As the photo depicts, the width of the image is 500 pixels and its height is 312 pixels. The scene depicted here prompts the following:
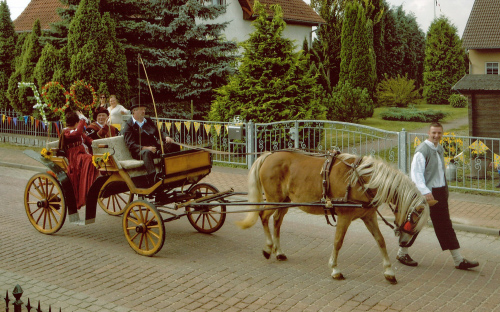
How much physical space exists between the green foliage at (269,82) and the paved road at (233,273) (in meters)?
7.42

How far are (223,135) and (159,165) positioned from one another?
860 cm

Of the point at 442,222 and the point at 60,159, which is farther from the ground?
the point at 60,159

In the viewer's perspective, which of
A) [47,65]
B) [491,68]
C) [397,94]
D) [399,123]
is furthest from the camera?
[397,94]

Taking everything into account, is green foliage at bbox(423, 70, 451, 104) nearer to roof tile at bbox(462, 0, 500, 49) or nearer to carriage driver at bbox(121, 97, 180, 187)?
roof tile at bbox(462, 0, 500, 49)

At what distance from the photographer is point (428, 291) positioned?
6.51 metres

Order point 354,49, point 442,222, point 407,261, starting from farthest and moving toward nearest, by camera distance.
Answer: point 354,49 < point 407,261 < point 442,222

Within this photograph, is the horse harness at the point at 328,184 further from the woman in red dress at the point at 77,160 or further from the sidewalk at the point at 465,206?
the woman in red dress at the point at 77,160

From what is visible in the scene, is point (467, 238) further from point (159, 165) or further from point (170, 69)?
point (170, 69)

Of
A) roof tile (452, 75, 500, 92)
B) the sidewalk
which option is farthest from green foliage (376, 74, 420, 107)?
the sidewalk

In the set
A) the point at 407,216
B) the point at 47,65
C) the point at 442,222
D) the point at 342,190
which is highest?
the point at 47,65

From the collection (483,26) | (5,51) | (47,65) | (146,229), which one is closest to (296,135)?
(146,229)

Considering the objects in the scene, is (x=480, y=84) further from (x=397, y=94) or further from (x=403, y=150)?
(x=397, y=94)

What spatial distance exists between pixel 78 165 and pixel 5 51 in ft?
59.5

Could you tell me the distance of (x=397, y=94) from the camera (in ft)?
118
